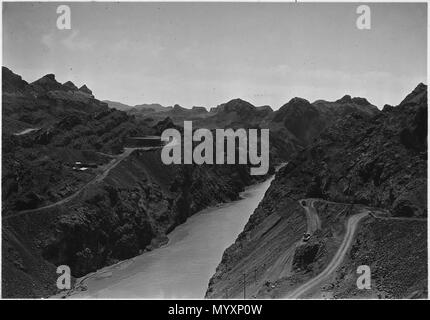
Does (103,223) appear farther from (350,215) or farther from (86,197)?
(350,215)

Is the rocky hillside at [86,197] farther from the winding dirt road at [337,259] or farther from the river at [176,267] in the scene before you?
the winding dirt road at [337,259]

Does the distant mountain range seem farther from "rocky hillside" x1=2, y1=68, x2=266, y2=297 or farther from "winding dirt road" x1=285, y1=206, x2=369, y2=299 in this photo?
"winding dirt road" x1=285, y1=206, x2=369, y2=299

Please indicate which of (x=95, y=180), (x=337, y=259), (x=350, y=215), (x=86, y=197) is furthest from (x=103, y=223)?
(x=337, y=259)

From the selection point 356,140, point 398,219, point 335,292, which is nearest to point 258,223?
point 356,140

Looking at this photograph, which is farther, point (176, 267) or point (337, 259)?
point (176, 267)

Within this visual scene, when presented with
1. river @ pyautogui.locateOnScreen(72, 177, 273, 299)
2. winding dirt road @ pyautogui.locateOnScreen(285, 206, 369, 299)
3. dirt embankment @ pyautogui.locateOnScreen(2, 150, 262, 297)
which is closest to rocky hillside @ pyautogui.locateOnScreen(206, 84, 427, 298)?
winding dirt road @ pyautogui.locateOnScreen(285, 206, 369, 299)

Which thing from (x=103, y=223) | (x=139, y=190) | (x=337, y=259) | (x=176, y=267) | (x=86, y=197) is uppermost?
(x=86, y=197)
